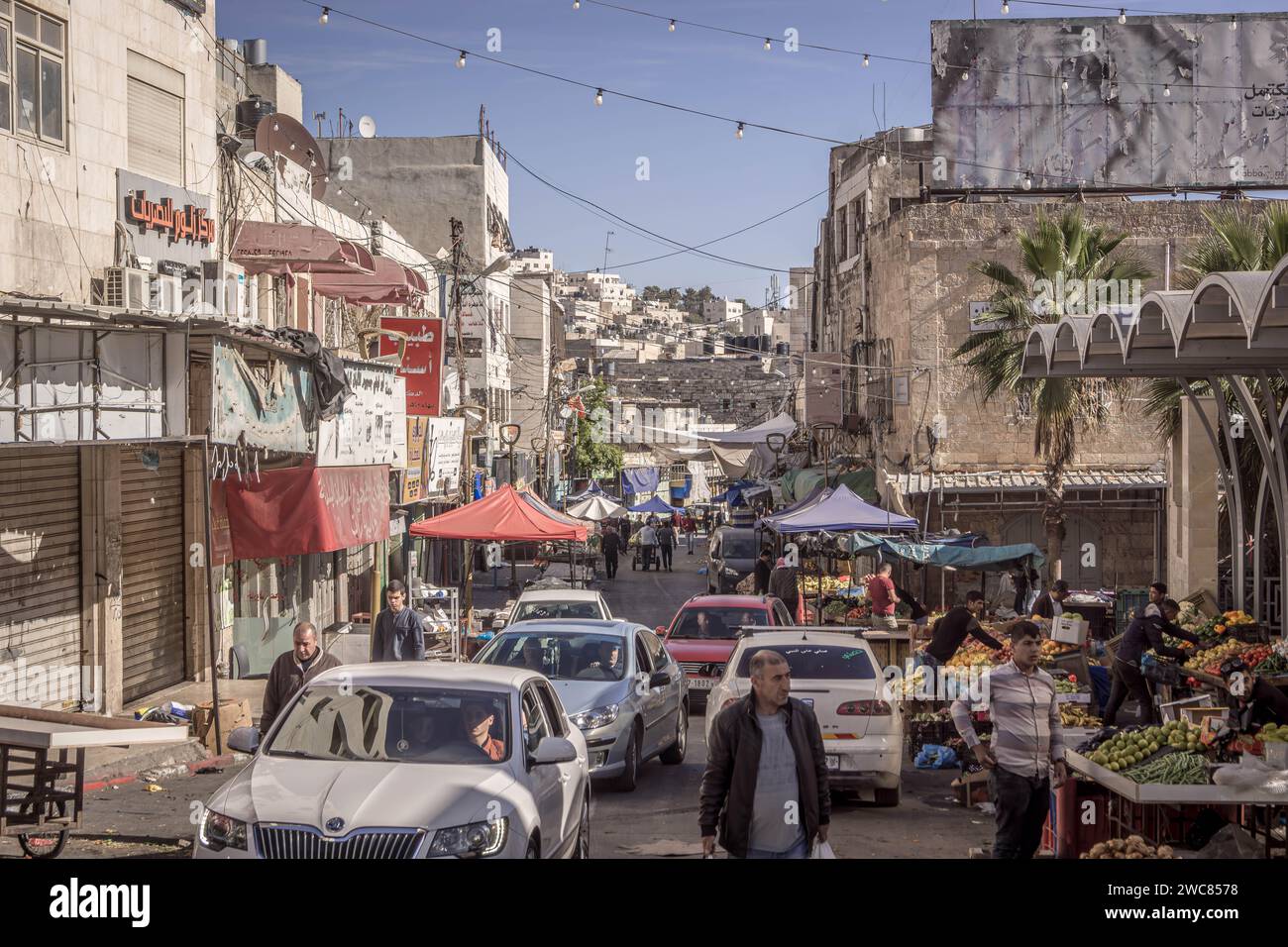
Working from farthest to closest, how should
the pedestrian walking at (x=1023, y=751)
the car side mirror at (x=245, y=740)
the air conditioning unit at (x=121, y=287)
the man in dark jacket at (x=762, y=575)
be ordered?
the man in dark jacket at (x=762, y=575) → the air conditioning unit at (x=121, y=287) → the pedestrian walking at (x=1023, y=751) → the car side mirror at (x=245, y=740)

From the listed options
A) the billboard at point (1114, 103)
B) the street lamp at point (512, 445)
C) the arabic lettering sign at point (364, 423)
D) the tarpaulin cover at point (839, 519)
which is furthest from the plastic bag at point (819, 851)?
the billboard at point (1114, 103)

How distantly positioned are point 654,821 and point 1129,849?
4308 millimetres

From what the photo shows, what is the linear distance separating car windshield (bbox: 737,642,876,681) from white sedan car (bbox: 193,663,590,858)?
4.11 m

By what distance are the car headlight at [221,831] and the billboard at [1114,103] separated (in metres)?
33.7

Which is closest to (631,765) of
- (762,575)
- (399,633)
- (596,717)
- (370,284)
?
(596,717)

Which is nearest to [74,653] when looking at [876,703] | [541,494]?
[876,703]

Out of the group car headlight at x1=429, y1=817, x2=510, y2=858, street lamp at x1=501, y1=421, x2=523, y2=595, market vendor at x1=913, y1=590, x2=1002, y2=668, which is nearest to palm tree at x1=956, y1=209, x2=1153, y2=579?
market vendor at x1=913, y1=590, x2=1002, y2=668

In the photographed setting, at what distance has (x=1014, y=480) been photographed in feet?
106

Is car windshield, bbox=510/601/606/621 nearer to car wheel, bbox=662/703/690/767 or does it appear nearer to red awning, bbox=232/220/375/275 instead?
car wheel, bbox=662/703/690/767

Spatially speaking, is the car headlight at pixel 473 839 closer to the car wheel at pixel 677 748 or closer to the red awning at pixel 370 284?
the car wheel at pixel 677 748

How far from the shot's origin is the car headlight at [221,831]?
7.05m

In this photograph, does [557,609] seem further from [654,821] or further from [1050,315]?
[1050,315]

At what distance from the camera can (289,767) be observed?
7.70 meters

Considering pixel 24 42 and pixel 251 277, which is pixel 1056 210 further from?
pixel 24 42
